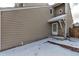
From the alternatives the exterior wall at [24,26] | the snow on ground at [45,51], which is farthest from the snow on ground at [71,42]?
the exterior wall at [24,26]

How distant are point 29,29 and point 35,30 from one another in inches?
9.5

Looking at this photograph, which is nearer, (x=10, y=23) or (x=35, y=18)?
(x=10, y=23)

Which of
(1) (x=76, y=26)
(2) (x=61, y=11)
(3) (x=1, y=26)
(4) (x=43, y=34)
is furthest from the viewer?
(4) (x=43, y=34)

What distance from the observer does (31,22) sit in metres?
5.01

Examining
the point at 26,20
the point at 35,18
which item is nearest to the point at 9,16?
the point at 26,20

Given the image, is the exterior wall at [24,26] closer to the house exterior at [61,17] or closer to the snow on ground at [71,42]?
the house exterior at [61,17]

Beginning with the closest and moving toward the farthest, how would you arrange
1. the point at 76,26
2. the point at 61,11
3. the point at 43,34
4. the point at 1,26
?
the point at 76,26 → the point at 1,26 → the point at 61,11 → the point at 43,34

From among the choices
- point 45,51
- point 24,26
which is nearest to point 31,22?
point 24,26

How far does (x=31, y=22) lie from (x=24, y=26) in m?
0.35

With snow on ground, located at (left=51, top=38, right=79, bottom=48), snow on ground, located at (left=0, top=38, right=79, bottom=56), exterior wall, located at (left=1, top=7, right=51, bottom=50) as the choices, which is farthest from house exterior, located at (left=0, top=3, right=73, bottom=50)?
snow on ground, located at (left=0, top=38, right=79, bottom=56)

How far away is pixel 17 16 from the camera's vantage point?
179 inches

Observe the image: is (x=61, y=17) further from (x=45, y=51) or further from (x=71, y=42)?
(x=45, y=51)

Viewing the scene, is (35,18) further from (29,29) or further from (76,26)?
(76,26)

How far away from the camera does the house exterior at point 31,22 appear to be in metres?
4.14
